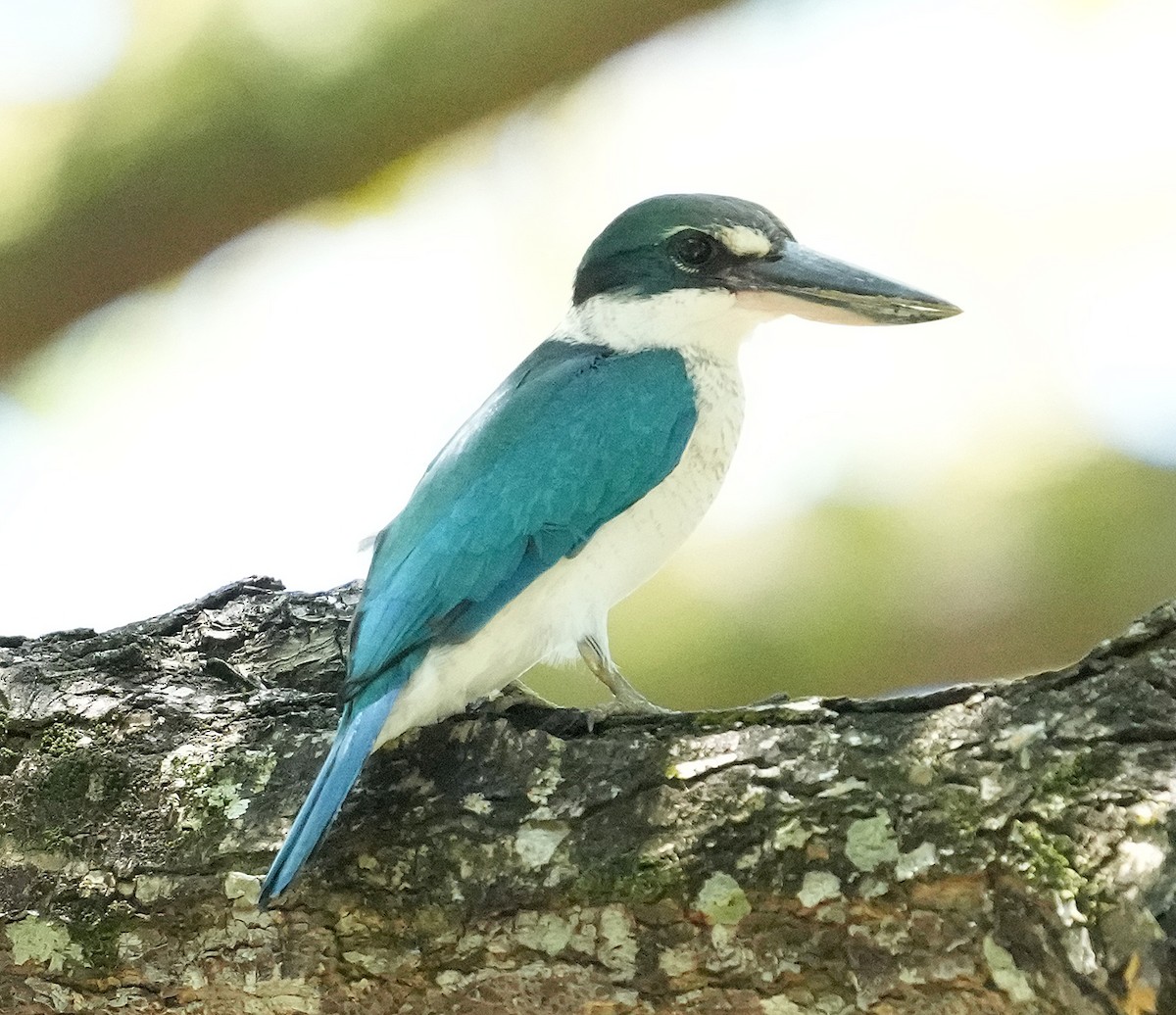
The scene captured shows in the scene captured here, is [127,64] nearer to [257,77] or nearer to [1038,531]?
[257,77]

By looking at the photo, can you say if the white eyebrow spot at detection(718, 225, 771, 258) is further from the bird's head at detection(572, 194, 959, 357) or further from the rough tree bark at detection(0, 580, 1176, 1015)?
the rough tree bark at detection(0, 580, 1176, 1015)

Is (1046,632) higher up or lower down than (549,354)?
lower down

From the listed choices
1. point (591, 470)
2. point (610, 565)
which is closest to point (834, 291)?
point (591, 470)

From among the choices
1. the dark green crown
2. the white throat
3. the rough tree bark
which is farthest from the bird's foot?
the dark green crown

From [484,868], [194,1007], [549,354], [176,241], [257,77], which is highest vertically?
[257,77]

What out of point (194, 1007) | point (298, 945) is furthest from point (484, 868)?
point (194, 1007)

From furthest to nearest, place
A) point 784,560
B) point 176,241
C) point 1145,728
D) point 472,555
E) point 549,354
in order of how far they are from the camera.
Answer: point 784,560, point 176,241, point 549,354, point 472,555, point 1145,728

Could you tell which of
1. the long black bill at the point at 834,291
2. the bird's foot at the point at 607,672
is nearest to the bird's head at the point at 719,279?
the long black bill at the point at 834,291
